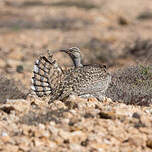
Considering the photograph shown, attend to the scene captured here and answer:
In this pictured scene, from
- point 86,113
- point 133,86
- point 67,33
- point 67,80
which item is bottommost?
point 86,113

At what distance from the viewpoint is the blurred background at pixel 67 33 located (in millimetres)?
13848

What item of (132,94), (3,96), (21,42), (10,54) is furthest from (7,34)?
(132,94)

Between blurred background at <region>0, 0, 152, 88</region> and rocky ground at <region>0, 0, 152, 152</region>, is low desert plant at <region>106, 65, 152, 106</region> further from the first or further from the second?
blurred background at <region>0, 0, 152, 88</region>

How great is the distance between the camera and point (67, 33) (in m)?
18.3

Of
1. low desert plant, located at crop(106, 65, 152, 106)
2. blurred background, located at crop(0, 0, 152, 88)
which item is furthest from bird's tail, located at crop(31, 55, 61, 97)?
blurred background, located at crop(0, 0, 152, 88)

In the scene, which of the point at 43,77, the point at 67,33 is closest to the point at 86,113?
the point at 43,77

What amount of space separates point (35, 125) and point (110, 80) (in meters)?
2.00

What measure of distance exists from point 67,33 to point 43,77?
11.3 meters

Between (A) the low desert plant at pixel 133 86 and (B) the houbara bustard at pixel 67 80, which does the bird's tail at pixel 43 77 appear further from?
(A) the low desert plant at pixel 133 86

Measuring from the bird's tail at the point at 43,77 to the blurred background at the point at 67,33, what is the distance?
3125 mm

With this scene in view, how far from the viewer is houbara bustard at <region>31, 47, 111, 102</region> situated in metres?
6.91

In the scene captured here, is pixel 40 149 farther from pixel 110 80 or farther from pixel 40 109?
pixel 110 80

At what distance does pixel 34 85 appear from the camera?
7117mm

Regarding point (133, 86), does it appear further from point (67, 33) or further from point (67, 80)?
point (67, 33)
